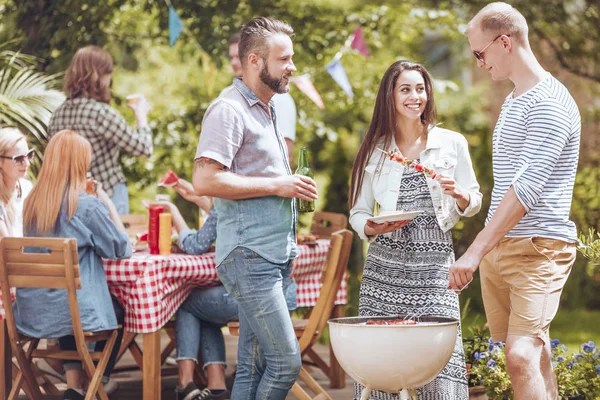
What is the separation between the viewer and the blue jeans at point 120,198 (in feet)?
19.4

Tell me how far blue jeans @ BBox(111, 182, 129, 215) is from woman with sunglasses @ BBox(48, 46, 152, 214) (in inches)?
2.9

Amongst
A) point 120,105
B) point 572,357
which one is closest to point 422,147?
point 572,357

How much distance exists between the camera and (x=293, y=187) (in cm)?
346

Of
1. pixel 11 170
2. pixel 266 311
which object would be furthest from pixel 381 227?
pixel 11 170

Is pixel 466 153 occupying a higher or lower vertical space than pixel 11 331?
higher

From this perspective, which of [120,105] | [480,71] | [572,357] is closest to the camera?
[572,357]

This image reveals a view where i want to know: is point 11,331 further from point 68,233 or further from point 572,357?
point 572,357

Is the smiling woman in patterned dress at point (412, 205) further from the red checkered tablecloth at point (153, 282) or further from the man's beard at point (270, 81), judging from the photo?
the red checkered tablecloth at point (153, 282)

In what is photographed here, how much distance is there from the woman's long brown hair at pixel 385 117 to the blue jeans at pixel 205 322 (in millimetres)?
1310

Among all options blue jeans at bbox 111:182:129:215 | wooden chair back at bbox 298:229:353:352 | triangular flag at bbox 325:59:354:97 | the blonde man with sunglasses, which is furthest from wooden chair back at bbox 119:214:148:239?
the blonde man with sunglasses

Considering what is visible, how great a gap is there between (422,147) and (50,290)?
1922 mm

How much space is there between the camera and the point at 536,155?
338 cm

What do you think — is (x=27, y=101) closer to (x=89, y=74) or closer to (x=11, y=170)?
(x=89, y=74)

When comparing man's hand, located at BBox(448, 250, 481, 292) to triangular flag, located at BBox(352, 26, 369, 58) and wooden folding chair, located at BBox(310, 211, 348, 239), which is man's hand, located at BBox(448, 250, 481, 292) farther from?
triangular flag, located at BBox(352, 26, 369, 58)
